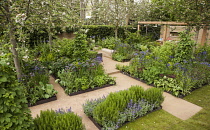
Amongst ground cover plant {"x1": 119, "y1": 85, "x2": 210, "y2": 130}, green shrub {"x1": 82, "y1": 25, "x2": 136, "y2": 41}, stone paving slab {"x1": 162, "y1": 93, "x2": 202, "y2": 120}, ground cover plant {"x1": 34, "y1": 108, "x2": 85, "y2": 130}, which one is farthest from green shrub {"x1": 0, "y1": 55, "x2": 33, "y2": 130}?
green shrub {"x1": 82, "y1": 25, "x2": 136, "y2": 41}

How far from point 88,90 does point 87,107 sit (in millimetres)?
1352

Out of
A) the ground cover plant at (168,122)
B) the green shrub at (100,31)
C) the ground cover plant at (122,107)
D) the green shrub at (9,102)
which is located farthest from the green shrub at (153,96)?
the green shrub at (100,31)

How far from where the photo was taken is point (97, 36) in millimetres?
11602

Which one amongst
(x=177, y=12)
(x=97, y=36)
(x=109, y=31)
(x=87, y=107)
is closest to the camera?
(x=87, y=107)

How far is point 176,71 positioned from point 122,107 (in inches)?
112

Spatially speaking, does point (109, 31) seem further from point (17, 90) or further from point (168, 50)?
point (17, 90)

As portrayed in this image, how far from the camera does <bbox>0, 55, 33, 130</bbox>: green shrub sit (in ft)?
6.39

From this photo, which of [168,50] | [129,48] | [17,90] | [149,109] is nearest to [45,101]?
[17,90]

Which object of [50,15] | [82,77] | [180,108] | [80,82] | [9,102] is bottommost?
[180,108]

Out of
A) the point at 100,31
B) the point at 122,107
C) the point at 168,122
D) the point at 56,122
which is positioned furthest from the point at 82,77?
the point at 100,31

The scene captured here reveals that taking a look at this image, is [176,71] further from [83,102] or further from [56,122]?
[56,122]

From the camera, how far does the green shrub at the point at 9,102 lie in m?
1.95

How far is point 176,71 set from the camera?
5195 millimetres

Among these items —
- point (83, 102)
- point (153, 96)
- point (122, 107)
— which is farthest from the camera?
point (83, 102)
